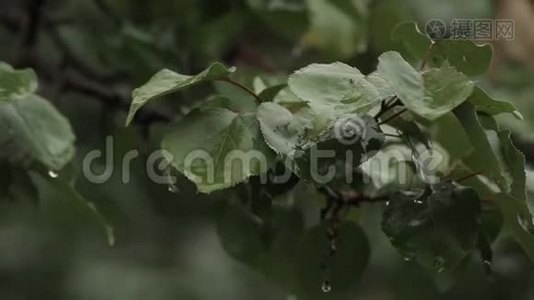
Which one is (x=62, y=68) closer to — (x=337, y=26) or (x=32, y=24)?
(x=32, y=24)

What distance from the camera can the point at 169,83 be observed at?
67 centimetres

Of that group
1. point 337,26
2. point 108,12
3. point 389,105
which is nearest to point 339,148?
point 389,105

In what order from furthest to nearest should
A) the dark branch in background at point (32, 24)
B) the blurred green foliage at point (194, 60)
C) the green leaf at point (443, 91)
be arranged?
the dark branch in background at point (32, 24)
the blurred green foliage at point (194, 60)
the green leaf at point (443, 91)

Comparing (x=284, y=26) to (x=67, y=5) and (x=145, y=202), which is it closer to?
(x=67, y=5)

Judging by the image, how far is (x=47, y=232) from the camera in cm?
185

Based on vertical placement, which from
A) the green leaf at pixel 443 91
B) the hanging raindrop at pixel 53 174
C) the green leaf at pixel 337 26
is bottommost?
the green leaf at pixel 337 26

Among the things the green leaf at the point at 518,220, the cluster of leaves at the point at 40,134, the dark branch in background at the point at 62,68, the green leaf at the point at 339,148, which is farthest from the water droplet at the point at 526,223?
the dark branch in background at the point at 62,68

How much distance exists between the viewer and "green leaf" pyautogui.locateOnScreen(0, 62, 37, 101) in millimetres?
716

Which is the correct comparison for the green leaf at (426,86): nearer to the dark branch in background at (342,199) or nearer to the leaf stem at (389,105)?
the leaf stem at (389,105)

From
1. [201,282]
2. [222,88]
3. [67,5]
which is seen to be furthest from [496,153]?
[201,282]

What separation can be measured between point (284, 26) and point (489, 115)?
0.44 meters

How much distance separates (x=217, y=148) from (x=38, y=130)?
6.4 inches

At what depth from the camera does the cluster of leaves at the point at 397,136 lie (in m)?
0.61

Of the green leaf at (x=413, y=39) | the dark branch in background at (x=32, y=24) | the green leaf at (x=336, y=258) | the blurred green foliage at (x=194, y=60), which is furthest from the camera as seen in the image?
the dark branch in background at (x=32, y=24)
